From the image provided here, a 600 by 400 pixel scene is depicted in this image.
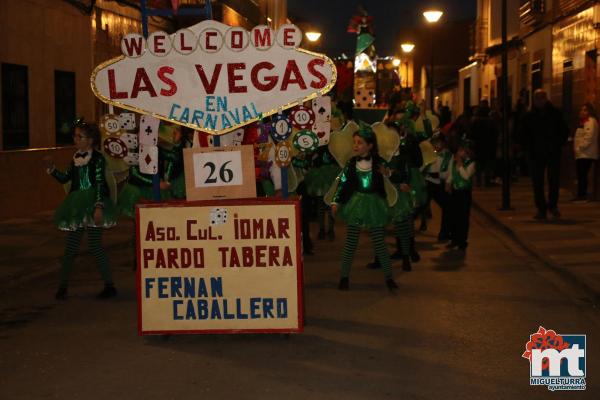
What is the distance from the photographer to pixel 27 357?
752cm

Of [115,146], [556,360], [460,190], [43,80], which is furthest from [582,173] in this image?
[556,360]

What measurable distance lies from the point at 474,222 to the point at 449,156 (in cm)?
388

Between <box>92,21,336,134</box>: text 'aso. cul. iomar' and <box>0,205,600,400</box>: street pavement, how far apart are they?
5.99 feet

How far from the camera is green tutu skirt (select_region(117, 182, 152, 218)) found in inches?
462

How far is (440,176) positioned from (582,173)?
610cm

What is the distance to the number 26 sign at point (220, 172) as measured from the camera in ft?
26.0

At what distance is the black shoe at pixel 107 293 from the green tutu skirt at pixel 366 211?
2.41 meters

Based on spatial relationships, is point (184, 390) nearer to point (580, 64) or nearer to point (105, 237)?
point (105, 237)

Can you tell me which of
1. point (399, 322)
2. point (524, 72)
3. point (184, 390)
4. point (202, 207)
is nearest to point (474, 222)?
point (399, 322)

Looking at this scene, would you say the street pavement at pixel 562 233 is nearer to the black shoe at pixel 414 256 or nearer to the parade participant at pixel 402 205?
the black shoe at pixel 414 256

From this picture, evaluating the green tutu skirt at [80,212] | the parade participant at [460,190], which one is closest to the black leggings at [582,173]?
the parade participant at [460,190]

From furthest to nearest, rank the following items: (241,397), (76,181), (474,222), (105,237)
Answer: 1. (474,222)
2. (105,237)
3. (76,181)
4. (241,397)

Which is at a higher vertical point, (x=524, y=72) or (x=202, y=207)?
(x=524, y=72)

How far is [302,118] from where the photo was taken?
9.05 metres
